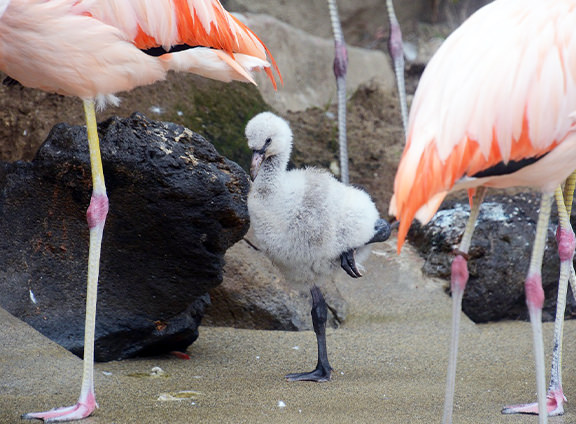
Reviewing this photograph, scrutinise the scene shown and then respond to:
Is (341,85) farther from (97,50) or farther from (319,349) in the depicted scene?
(97,50)

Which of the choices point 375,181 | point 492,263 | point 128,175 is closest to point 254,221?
point 128,175

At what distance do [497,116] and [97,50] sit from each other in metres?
1.51

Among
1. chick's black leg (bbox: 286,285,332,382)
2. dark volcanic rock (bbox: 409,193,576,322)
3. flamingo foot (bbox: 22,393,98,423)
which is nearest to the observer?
flamingo foot (bbox: 22,393,98,423)

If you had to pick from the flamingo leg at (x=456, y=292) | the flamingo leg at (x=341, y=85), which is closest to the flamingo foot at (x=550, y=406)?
the flamingo leg at (x=456, y=292)

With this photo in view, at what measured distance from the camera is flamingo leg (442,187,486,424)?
8.61ft

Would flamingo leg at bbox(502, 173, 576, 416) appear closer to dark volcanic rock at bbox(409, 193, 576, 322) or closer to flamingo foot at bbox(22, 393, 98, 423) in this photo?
dark volcanic rock at bbox(409, 193, 576, 322)

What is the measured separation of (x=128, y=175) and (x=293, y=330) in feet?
4.45

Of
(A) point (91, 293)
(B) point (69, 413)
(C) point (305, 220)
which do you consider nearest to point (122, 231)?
(A) point (91, 293)

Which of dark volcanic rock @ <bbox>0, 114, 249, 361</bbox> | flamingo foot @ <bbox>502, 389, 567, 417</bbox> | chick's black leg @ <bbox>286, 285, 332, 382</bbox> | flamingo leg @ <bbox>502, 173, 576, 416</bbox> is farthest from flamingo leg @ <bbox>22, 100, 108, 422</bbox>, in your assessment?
flamingo leg @ <bbox>502, 173, 576, 416</bbox>

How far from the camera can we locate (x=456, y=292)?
9.13ft

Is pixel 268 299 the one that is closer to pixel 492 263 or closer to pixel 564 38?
pixel 492 263

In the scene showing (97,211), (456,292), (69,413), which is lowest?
(69,413)

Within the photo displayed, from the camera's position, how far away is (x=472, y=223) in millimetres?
2861

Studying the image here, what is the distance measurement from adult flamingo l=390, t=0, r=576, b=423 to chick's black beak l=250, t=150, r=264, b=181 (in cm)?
110
